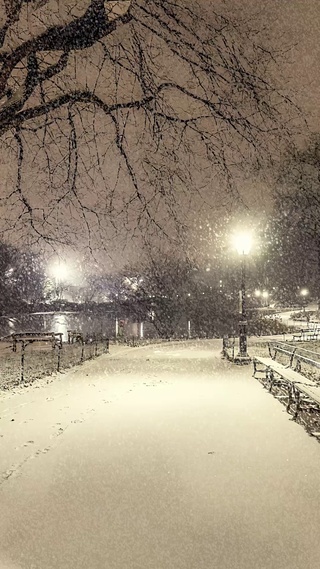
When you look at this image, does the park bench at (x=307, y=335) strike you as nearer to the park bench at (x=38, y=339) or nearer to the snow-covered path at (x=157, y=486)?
the park bench at (x=38, y=339)

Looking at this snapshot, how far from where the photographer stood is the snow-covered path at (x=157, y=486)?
4000 millimetres

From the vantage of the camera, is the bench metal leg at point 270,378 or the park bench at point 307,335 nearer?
the bench metal leg at point 270,378

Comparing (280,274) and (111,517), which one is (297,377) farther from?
(280,274)

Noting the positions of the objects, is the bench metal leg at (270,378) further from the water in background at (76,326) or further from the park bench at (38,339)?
the water in background at (76,326)

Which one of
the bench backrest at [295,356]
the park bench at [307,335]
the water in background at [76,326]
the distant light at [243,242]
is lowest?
the bench backrest at [295,356]

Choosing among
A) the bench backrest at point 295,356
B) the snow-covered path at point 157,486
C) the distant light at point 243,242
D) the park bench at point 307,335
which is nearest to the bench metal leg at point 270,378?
the bench backrest at point 295,356

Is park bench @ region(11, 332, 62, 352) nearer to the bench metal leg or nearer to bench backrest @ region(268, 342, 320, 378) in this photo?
bench backrest @ region(268, 342, 320, 378)

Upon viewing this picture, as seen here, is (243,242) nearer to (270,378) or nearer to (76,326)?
(270,378)

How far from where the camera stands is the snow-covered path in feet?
13.1

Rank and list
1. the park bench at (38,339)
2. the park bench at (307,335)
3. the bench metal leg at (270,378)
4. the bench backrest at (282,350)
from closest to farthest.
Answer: the bench metal leg at (270,378), the bench backrest at (282,350), the park bench at (38,339), the park bench at (307,335)

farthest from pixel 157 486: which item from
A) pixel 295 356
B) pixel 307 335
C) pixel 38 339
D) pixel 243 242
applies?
pixel 307 335

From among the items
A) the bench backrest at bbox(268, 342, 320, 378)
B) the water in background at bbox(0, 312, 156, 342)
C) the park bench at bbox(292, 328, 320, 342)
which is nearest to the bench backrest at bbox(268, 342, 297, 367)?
the bench backrest at bbox(268, 342, 320, 378)

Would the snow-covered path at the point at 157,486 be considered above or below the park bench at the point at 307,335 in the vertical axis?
below

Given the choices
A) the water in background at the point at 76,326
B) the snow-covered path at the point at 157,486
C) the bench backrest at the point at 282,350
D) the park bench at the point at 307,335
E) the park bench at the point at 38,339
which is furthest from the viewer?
the water in background at the point at 76,326
